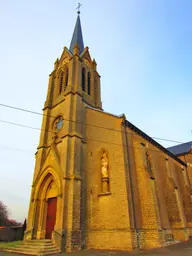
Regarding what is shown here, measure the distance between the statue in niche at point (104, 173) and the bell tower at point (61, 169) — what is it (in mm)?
1636

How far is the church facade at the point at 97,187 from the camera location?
1095 centimetres

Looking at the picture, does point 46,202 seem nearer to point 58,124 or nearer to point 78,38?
point 58,124

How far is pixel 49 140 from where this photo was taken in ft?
55.2

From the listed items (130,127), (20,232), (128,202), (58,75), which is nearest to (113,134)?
(130,127)

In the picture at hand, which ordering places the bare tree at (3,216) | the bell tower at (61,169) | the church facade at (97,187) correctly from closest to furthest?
1. the church facade at (97,187)
2. the bell tower at (61,169)
3. the bare tree at (3,216)

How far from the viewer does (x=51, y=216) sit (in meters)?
13.3

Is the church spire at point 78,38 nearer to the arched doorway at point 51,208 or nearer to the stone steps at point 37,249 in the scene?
the arched doorway at point 51,208

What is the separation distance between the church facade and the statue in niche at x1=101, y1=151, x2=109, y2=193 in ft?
0.23

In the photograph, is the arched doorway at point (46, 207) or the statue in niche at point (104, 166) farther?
the statue in niche at point (104, 166)

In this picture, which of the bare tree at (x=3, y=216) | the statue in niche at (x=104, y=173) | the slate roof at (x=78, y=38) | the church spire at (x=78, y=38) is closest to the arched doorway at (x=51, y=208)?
the statue in niche at (x=104, y=173)

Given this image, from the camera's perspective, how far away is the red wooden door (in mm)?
12844

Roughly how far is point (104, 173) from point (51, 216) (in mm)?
5128

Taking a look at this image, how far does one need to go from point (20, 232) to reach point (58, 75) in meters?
17.6

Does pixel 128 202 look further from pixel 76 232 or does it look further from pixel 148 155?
pixel 148 155
